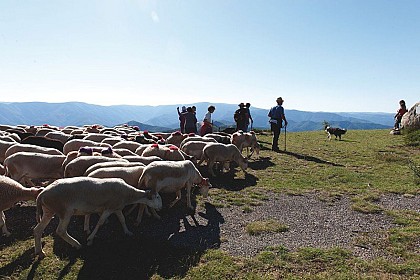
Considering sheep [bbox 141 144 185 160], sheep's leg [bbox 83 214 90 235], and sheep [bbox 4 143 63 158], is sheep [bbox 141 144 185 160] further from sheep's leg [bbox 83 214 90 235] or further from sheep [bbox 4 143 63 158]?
sheep's leg [bbox 83 214 90 235]

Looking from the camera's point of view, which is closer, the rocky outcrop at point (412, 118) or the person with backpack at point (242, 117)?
the person with backpack at point (242, 117)

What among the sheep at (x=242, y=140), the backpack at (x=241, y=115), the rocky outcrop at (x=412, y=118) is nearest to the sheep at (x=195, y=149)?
the sheep at (x=242, y=140)

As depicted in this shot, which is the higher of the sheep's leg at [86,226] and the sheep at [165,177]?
the sheep at [165,177]

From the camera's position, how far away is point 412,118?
2506 cm

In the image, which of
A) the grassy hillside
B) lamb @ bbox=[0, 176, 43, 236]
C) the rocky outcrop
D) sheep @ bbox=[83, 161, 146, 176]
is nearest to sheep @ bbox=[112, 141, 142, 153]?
sheep @ bbox=[83, 161, 146, 176]

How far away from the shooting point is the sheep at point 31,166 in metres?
9.27

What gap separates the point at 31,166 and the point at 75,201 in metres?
4.20

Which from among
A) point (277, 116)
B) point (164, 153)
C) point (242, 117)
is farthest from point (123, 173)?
point (242, 117)

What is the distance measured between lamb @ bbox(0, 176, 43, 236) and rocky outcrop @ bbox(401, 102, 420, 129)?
2663 cm

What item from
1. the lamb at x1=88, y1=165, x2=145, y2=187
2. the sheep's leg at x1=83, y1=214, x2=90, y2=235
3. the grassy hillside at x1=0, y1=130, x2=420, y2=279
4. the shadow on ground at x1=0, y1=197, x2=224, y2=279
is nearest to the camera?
the grassy hillside at x1=0, y1=130, x2=420, y2=279

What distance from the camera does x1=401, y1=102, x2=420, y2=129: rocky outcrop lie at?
80.1ft

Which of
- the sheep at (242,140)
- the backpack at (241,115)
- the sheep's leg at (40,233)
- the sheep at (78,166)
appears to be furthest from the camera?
the backpack at (241,115)

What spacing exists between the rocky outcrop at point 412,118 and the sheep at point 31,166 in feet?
83.8

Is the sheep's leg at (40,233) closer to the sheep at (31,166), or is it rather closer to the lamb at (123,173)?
the lamb at (123,173)
